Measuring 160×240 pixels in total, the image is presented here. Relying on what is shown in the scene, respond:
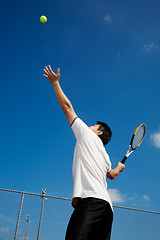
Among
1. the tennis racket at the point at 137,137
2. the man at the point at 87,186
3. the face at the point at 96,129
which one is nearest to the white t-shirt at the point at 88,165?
the man at the point at 87,186

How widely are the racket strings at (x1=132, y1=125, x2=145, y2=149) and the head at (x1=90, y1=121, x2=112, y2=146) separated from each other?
197 cm

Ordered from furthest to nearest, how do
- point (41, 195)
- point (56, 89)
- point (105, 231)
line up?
point (41, 195)
point (56, 89)
point (105, 231)

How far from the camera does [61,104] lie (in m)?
2.30

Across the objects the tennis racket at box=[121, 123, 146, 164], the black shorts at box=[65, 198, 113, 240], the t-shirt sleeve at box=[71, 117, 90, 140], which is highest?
the tennis racket at box=[121, 123, 146, 164]

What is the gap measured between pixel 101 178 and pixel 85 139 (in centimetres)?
36

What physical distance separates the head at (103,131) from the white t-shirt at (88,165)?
309 millimetres

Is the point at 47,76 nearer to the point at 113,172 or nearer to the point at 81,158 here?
the point at 81,158

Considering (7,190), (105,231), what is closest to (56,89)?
(105,231)

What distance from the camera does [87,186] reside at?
1970mm

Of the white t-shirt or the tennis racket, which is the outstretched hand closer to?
the white t-shirt

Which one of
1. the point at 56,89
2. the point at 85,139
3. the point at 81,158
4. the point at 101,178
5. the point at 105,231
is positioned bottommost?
the point at 105,231

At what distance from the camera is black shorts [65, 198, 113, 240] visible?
176 centimetres

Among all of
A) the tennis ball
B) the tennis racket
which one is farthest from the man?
the tennis ball

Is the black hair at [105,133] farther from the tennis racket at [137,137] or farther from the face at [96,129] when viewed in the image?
the tennis racket at [137,137]
